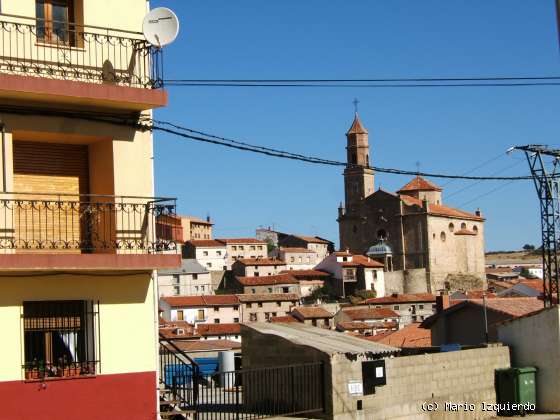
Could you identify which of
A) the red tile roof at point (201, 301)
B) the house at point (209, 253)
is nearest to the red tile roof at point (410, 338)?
the red tile roof at point (201, 301)

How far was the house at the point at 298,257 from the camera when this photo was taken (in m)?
163

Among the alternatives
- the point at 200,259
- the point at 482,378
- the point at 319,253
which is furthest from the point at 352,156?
the point at 482,378

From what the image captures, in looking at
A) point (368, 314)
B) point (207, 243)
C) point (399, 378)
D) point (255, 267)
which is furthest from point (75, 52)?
point (207, 243)

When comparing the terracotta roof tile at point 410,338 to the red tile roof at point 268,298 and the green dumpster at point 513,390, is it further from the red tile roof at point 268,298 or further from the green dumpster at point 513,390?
the red tile roof at point 268,298

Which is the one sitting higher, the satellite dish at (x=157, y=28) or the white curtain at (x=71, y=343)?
the satellite dish at (x=157, y=28)

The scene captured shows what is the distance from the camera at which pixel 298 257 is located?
544 feet

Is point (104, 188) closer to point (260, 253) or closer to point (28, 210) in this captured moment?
point (28, 210)

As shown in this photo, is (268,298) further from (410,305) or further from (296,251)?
(296,251)

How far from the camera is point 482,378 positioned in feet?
72.0

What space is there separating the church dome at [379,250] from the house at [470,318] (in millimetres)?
102617

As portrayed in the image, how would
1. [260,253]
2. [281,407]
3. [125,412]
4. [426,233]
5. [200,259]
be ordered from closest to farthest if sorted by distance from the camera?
[125,412], [281,407], [426,233], [200,259], [260,253]

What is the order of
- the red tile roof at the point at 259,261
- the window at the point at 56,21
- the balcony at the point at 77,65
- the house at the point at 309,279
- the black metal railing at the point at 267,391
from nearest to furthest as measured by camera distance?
1. the balcony at the point at 77,65
2. the window at the point at 56,21
3. the black metal railing at the point at 267,391
4. the house at the point at 309,279
5. the red tile roof at the point at 259,261

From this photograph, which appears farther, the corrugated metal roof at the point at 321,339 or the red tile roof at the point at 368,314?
the red tile roof at the point at 368,314

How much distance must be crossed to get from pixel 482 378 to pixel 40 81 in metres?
13.2
